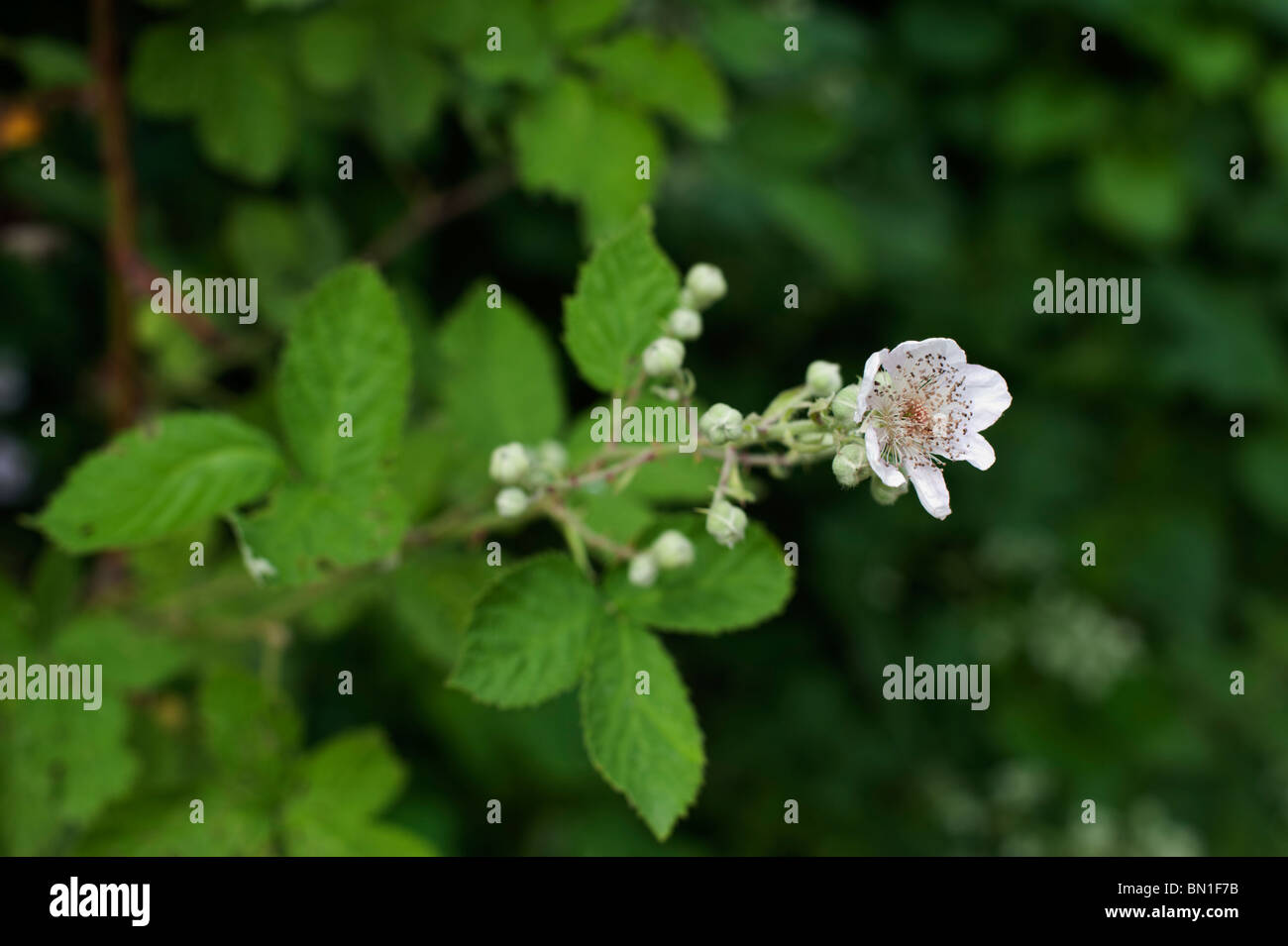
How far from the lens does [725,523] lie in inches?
52.3

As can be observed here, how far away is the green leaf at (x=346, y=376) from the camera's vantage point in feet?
5.19

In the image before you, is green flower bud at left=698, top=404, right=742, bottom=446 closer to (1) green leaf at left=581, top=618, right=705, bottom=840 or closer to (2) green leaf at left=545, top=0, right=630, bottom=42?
(1) green leaf at left=581, top=618, right=705, bottom=840

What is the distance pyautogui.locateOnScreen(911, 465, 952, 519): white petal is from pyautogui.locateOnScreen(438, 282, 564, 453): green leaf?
75cm

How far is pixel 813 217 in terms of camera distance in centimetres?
266

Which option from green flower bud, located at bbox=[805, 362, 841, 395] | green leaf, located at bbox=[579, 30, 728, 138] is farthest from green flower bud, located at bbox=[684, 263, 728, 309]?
green leaf, located at bbox=[579, 30, 728, 138]

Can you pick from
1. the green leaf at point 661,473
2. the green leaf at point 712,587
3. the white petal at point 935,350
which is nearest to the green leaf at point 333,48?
the green leaf at point 661,473

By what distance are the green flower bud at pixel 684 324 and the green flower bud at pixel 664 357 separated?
0.14ft

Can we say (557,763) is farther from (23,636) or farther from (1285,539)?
(1285,539)

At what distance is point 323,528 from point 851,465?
746 millimetres

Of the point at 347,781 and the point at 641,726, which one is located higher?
the point at 641,726

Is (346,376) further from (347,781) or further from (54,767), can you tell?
(54,767)

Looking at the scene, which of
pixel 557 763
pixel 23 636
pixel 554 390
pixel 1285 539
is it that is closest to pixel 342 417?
pixel 554 390

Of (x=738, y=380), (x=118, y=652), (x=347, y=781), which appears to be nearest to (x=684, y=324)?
(x=347, y=781)

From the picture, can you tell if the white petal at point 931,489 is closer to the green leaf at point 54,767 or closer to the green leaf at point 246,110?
the green leaf at point 54,767
